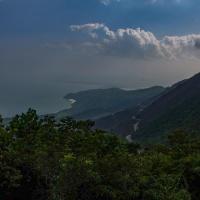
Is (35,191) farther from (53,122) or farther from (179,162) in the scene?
(179,162)

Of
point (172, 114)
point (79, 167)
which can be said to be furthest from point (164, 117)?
point (79, 167)

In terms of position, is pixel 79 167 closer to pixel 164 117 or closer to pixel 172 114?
pixel 172 114

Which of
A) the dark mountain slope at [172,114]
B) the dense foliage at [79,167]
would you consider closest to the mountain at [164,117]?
the dark mountain slope at [172,114]

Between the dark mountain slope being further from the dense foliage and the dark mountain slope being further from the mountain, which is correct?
the dense foliage

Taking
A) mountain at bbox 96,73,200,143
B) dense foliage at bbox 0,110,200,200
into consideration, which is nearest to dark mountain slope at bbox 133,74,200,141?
mountain at bbox 96,73,200,143

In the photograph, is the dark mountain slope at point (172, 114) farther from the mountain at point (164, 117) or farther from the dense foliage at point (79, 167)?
the dense foliage at point (79, 167)

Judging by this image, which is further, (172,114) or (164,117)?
(164,117)
